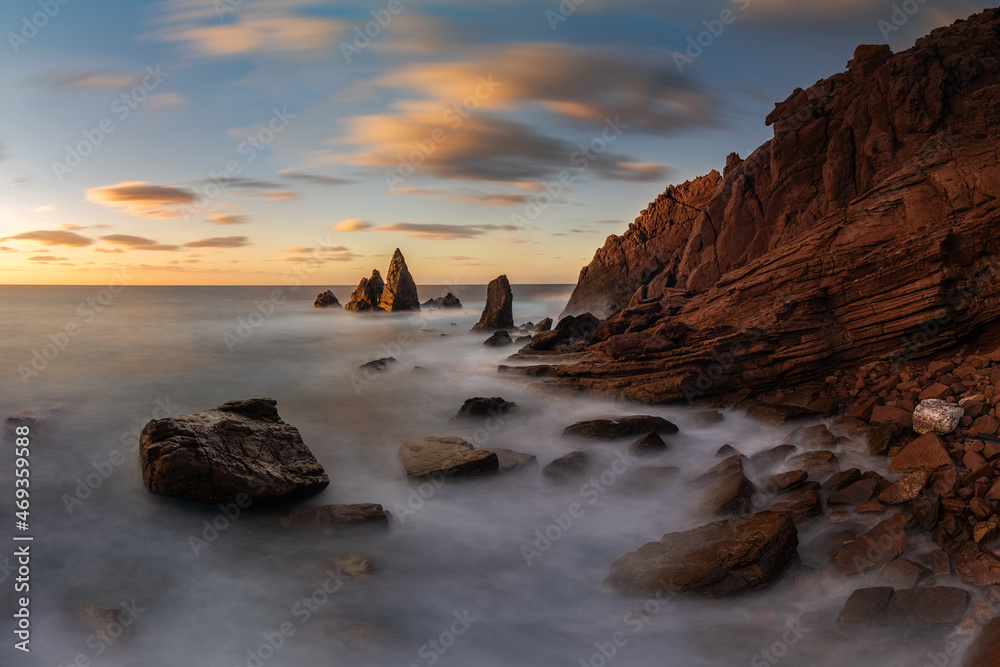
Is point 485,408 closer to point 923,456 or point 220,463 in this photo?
point 220,463

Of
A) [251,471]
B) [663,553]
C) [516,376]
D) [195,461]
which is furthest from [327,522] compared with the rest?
[516,376]

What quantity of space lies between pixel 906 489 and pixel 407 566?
794cm

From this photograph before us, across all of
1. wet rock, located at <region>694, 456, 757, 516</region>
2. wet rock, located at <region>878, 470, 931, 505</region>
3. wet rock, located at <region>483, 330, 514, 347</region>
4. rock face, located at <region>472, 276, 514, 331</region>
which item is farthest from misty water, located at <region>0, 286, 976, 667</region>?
rock face, located at <region>472, 276, 514, 331</region>

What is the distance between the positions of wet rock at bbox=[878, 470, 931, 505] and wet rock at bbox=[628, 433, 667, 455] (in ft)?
15.2

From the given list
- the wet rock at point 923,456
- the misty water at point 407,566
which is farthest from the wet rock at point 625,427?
the wet rock at point 923,456

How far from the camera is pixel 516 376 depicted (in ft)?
69.4

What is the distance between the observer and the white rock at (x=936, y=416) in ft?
33.0

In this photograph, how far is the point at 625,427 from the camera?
46.2ft

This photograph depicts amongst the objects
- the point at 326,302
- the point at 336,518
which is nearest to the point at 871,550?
the point at 336,518

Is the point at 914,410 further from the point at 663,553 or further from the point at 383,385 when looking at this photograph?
the point at 383,385

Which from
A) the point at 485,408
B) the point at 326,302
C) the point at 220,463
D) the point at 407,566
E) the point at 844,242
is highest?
the point at 844,242

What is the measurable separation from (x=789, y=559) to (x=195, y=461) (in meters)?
9.79

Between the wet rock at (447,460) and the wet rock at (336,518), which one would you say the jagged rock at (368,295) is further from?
the wet rock at (336,518)

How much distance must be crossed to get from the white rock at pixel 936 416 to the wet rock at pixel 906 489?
130cm
